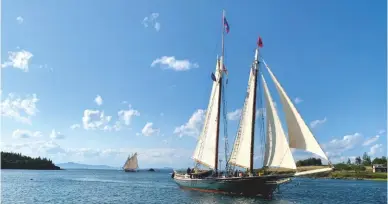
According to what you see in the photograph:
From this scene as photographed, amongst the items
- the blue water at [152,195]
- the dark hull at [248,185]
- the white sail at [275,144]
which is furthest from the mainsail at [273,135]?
the blue water at [152,195]

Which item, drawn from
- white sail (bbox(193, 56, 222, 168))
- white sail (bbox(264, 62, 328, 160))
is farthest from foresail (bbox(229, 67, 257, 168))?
white sail (bbox(193, 56, 222, 168))

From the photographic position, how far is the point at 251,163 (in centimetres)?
5256

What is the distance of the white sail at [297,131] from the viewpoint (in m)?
→ 41.5

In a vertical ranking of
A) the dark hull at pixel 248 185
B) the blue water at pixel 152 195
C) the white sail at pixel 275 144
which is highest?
the white sail at pixel 275 144

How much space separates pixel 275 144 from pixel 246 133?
6942 millimetres

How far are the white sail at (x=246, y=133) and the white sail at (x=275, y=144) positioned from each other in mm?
4025

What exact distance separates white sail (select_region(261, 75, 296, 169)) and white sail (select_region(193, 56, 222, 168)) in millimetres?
18776

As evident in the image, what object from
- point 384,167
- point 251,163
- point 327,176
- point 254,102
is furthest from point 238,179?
point 384,167

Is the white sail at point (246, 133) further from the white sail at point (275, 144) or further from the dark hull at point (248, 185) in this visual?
the white sail at point (275, 144)

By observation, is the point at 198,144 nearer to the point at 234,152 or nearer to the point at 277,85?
the point at 234,152

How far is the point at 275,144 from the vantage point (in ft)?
157

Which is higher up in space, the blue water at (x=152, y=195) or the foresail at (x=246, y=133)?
the foresail at (x=246, y=133)

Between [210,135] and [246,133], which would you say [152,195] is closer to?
[210,135]

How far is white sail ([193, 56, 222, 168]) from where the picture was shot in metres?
67.3
